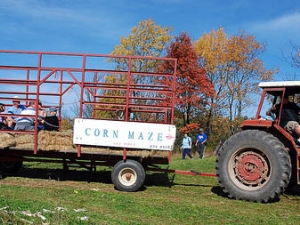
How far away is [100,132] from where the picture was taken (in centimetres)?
895

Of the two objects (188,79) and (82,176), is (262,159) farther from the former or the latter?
(188,79)

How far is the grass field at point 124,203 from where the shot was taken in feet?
18.6

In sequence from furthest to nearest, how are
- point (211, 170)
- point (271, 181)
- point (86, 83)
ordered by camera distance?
point (211, 170) < point (86, 83) < point (271, 181)

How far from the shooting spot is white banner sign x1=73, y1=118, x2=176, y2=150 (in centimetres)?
888

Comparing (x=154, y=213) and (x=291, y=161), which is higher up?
(x=291, y=161)

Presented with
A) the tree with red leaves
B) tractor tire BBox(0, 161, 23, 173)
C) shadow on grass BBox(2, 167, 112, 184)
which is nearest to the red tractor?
shadow on grass BBox(2, 167, 112, 184)

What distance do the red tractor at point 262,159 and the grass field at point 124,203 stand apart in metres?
0.31

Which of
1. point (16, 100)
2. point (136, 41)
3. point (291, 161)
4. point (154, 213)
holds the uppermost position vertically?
point (136, 41)

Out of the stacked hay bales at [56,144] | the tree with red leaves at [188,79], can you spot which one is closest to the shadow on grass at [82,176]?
the stacked hay bales at [56,144]

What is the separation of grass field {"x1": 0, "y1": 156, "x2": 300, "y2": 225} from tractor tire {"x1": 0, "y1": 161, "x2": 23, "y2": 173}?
171 mm

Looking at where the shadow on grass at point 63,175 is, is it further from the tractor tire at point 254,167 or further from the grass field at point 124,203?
the tractor tire at point 254,167

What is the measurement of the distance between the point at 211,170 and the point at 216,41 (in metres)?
25.7

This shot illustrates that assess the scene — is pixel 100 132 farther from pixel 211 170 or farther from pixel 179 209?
pixel 211 170

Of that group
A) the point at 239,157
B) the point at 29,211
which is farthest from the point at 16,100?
the point at 239,157
